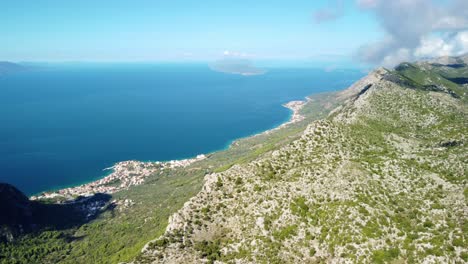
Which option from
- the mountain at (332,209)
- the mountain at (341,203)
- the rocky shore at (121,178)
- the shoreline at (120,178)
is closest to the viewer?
the mountain at (332,209)

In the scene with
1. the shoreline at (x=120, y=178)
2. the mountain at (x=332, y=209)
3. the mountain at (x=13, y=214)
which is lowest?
the shoreline at (x=120, y=178)

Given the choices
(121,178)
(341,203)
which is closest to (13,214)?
(121,178)

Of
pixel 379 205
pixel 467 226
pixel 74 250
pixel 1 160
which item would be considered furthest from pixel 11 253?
pixel 1 160

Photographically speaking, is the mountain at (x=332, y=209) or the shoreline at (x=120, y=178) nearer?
the mountain at (x=332, y=209)

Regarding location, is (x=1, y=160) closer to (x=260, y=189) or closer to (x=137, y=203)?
(x=137, y=203)

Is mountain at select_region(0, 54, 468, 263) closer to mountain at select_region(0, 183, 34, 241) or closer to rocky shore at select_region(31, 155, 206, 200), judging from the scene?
mountain at select_region(0, 183, 34, 241)

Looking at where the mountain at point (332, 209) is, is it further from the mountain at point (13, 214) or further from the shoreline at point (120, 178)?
the shoreline at point (120, 178)

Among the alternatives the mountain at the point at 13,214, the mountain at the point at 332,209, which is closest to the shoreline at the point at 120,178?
the mountain at the point at 13,214

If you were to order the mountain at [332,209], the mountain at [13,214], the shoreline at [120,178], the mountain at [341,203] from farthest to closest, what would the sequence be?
the shoreline at [120,178], the mountain at [13,214], the mountain at [341,203], the mountain at [332,209]
